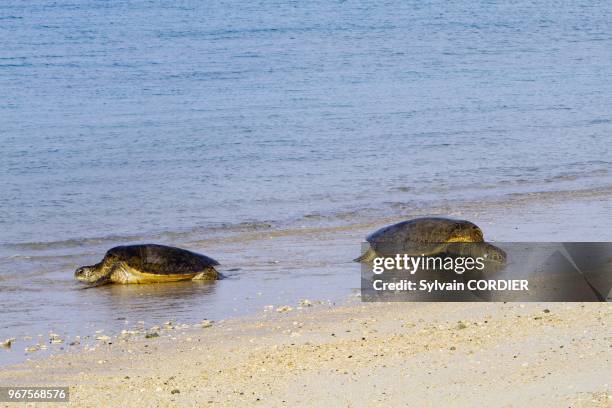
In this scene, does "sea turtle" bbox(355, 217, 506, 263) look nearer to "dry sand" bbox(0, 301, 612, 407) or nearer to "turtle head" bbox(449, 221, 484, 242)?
"turtle head" bbox(449, 221, 484, 242)

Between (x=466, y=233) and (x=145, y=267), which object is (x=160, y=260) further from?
(x=466, y=233)

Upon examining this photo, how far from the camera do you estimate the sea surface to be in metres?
10.4

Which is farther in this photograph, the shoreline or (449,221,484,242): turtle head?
(449,221,484,242): turtle head

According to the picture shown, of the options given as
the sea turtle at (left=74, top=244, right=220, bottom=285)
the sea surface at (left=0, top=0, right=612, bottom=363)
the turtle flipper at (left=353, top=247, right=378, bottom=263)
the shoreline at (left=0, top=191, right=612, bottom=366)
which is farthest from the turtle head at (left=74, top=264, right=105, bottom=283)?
the turtle flipper at (left=353, top=247, right=378, bottom=263)

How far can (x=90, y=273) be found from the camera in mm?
9836

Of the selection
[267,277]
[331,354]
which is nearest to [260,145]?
[267,277]

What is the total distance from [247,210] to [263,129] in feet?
18.9

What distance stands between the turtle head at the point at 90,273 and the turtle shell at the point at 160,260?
0.17 m

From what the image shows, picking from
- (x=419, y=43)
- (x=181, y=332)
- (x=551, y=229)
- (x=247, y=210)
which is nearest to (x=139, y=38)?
(x=419, y=43)

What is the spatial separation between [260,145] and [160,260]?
24.2 feet

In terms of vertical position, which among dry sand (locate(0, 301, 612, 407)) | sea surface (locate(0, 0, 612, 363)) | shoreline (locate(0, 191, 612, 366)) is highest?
sea surface (locate(0, 0, 612, 363))

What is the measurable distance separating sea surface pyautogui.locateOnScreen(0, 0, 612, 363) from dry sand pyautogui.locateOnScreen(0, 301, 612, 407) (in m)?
0.80

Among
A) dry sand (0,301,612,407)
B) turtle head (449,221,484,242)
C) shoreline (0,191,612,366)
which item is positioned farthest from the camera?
turtle head (449,221,484,242)

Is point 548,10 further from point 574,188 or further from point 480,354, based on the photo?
point 480,354
